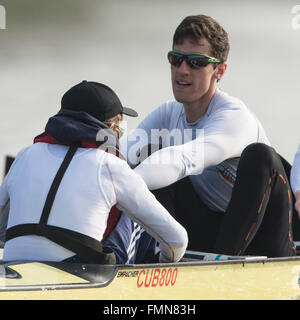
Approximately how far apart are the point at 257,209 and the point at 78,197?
0.63 meters

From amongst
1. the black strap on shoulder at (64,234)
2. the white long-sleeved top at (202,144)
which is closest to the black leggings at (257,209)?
the white long-sleeved top at (202,144)

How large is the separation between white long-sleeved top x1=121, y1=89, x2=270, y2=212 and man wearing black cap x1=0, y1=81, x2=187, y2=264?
0.37m

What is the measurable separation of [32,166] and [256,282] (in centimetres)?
66

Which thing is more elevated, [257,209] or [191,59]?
A: [191,59]

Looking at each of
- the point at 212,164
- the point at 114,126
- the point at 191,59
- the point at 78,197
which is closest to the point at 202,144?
the point at 212,164

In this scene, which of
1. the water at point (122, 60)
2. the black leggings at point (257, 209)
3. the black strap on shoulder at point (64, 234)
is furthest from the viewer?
the water at point (122, 60)

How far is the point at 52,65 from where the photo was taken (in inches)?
336

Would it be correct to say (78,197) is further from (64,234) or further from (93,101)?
(93,101)

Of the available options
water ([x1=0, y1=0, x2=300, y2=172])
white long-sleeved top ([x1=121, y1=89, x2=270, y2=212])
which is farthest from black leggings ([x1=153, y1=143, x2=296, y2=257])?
water ([x1=0, y1=0, x2=300, y2=172])

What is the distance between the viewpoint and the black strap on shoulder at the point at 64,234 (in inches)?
69.9

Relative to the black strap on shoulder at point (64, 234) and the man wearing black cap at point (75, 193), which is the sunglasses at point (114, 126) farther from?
the black strap on shoulder at point (64, 234)

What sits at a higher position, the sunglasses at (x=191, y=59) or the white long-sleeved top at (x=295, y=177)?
the sunglasses at (x=191, y=59)

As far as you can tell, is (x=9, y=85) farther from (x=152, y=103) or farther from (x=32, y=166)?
(x=32, y=166)

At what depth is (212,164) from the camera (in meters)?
2.43
